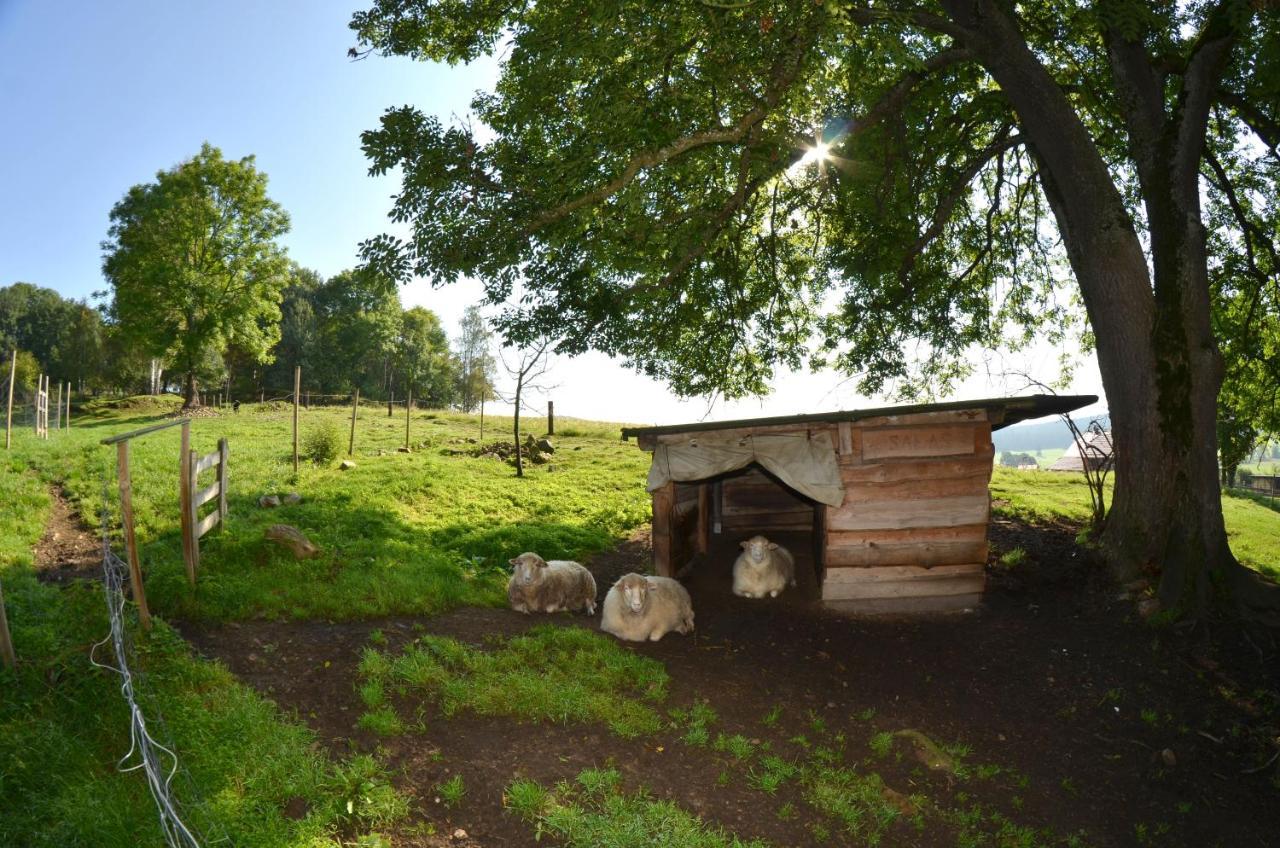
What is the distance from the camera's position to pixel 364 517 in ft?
42.7

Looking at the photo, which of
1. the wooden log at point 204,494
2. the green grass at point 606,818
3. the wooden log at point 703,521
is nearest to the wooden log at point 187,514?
the wooden log at point 204,494

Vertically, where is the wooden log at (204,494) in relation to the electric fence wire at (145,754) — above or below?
above

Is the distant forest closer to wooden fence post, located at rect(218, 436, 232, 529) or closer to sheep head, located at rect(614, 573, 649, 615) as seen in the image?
wooden fence post, located at rect(218, 436, 232, 529)

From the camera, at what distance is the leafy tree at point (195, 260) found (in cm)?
3466

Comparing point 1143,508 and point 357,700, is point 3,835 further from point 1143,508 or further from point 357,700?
point 1143,508

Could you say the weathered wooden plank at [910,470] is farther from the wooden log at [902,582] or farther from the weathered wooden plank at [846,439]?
the wooden log at [902,582]

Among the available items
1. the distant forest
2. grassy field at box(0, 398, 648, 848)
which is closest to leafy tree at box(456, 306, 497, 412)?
the distant forest

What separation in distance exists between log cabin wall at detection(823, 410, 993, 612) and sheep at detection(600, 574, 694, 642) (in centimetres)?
283

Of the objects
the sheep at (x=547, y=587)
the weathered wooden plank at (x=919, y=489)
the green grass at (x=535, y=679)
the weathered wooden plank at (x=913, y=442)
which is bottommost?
the green grass at (x=535, y=679)

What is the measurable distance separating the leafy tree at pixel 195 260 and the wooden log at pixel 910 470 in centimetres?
3601

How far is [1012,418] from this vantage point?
11.1m

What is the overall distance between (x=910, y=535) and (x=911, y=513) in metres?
0.36

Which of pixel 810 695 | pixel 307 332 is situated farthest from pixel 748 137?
pixel 307 332

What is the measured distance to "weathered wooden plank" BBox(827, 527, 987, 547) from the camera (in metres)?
Answer: 10.7
